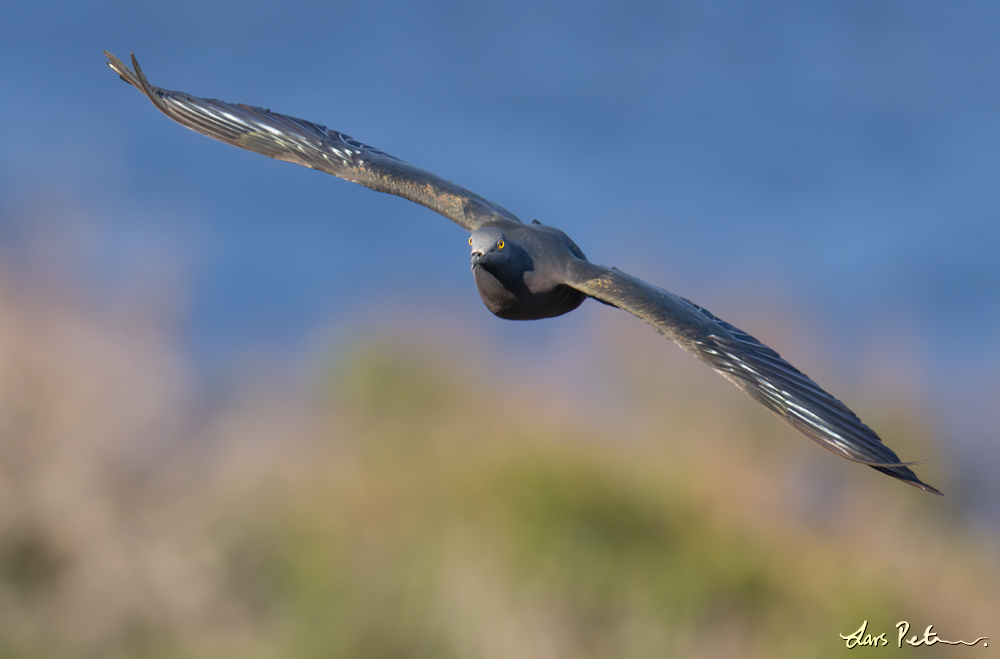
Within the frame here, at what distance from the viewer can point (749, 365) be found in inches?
309

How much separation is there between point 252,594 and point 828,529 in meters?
12.9

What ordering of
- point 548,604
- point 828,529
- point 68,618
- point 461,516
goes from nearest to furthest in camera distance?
point 548,604 → point 461,516 → point 828,529 → point 68,618

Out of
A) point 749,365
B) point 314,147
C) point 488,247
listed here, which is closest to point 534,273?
point 488,247

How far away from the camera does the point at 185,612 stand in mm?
24172

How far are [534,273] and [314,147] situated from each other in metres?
3.19

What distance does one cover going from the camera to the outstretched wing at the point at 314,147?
9781mm

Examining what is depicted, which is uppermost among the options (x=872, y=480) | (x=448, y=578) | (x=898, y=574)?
(x=872, y=480)

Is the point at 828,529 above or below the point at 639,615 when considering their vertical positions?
above

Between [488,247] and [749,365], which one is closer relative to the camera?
[749,365]

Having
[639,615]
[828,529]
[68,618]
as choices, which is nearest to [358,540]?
[639,615]

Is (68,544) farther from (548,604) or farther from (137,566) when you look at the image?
(548,604)

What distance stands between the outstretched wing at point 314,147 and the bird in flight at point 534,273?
10mm

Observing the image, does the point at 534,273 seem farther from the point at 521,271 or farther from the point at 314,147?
the point at 314,147
